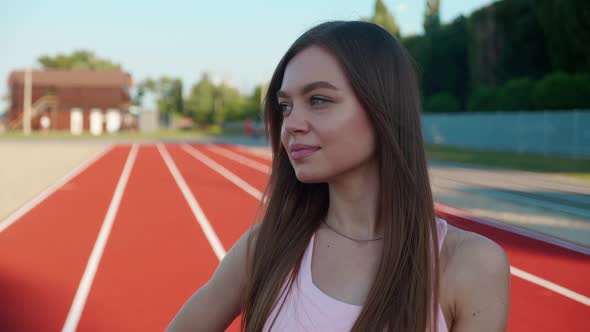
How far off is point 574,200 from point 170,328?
1070 cm

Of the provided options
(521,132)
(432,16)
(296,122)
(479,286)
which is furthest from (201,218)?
(432,16)

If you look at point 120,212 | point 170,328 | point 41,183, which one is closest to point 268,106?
point 170,328

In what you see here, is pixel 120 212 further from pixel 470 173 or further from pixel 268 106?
pixel 470 173

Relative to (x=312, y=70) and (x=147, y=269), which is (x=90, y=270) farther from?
(x=312, y=70)

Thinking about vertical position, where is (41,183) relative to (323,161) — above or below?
below

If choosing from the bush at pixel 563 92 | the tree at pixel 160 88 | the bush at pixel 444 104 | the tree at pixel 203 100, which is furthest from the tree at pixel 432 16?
the tree at pixel 160 88

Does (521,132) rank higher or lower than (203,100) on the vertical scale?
lower

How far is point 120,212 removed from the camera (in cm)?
1012

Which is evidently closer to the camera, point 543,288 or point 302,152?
point 302,152

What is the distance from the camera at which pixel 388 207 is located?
1.54 m

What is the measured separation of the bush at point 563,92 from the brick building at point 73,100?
159 ft

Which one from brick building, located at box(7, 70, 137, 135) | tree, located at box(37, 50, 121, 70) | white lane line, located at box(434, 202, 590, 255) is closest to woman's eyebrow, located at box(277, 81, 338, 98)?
white lane line, located at box(434, 202, 590, 255)

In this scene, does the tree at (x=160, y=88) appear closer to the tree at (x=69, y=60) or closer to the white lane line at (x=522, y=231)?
the tree at (x=69, y=60)

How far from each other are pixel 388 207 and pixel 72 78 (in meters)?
74.7
